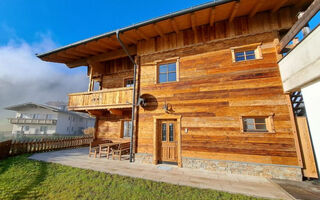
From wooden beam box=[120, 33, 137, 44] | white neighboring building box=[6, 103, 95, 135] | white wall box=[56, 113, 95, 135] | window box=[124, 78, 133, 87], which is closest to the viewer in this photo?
wooden beam box=[120, 33, 137, 44]

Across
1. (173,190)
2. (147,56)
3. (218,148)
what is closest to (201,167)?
(218,148)

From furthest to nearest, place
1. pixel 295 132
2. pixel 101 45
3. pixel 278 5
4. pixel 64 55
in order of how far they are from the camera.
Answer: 1. pixel 64 55
2. pixel 101 45
3. pixel 278 5
4. pixel 295 132

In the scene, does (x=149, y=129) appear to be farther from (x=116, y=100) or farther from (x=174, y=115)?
(x=116, y=100)

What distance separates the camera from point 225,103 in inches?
227

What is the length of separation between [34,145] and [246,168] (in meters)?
13.4

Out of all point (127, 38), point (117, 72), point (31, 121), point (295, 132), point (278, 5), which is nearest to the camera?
point (295, 132)

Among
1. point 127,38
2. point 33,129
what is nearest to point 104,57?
point 127,38

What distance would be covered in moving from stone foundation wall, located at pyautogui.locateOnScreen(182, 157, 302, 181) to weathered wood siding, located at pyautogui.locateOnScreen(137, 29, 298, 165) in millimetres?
186

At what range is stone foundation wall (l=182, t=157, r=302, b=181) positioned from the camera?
4.66 metres

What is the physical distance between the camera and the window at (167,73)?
706cm

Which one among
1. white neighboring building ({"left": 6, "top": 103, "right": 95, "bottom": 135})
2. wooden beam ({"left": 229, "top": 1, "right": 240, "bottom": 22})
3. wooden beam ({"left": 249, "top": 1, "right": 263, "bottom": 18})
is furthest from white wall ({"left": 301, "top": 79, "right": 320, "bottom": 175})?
white neighboring building ({"left": 6, "top": 103, "right": 95, "bottom": 135})

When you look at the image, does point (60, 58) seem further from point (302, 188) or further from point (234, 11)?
point (302, 188)

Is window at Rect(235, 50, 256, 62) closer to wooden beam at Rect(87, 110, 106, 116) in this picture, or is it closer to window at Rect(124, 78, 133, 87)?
window at Rect(124, 78, 133, 87)

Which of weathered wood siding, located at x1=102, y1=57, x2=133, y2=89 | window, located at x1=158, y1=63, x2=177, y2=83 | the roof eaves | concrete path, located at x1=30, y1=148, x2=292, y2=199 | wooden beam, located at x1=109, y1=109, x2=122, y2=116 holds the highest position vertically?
the roof eaves
